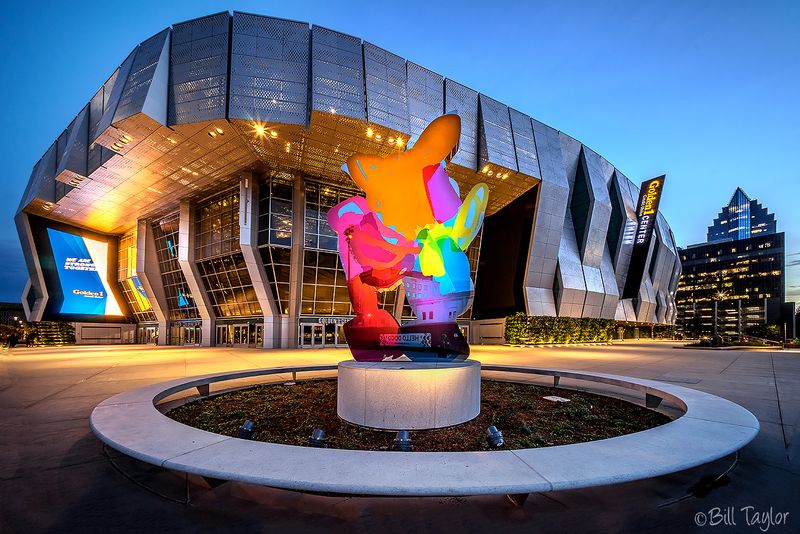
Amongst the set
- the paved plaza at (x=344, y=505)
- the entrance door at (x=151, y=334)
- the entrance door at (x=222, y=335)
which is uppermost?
the paved plaza at (x=344, y=505)

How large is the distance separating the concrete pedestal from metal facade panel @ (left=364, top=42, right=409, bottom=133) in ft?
64.5

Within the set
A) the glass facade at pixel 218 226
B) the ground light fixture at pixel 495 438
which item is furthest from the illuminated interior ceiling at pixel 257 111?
the ground light fixture at pixel 495 438

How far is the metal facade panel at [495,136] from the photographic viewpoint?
28.8 metres

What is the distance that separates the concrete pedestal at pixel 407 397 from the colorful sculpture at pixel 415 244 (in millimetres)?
1465

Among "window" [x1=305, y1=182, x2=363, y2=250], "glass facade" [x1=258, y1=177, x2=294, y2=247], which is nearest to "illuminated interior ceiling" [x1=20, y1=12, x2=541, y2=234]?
"window" [x1=305, y1=182, x2=363, y2=250]

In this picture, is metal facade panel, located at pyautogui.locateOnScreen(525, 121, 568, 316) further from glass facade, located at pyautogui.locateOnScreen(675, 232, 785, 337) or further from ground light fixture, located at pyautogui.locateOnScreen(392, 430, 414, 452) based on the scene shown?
glass facade, located at pyautogui.locateOnScreen(675, 232, 785, 337)

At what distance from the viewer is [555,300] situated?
37.1 meters

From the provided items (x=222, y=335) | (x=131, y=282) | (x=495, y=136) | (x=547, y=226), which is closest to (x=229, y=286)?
(x=222, y=335)

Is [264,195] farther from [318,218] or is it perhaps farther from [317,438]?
[317,438]

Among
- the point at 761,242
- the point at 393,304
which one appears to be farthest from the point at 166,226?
the point at 761,242

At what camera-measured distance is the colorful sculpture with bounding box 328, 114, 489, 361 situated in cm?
798

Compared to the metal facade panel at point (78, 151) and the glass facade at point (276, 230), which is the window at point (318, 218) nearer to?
the glass facade at point (276, 230)

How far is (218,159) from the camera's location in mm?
25844

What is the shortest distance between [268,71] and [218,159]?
7915 mm
